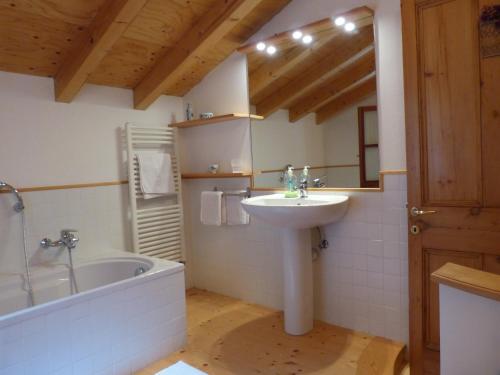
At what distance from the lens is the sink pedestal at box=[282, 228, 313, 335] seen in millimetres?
2508

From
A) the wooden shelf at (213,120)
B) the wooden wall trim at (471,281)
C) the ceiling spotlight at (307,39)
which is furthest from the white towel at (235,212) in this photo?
the wooden wall trim at (471,281)

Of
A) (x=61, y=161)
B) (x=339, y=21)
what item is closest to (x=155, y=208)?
(x=61, y=161)

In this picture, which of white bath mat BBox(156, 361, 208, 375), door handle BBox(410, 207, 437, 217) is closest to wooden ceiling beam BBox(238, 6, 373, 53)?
door handle BBox(410, 207, 437, 217)

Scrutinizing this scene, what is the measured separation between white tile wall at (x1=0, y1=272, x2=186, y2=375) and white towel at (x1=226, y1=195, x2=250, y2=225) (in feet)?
2.50

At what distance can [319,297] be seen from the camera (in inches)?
108

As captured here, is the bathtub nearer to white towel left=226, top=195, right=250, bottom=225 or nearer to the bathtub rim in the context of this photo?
the bathtub rim

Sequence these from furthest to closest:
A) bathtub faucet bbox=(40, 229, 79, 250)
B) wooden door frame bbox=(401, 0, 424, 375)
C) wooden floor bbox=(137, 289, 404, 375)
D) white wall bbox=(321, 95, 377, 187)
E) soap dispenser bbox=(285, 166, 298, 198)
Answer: soap dispenser bbox=(285, 166, 298, 198) < bathtub faucet bbox=(40, 229, 79, 250) < white wall bbox=(321, 95, 377, 187) < wooden floor bbox=(137, 289, 404, 375) < wooden door frame bbox=(401, 0, 424, 375)

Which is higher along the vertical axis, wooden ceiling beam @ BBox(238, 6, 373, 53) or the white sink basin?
wooden ceiling beam @ BBox(238, 6, 373, 53)

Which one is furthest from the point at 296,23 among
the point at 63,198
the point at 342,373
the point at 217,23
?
the point at 342,373

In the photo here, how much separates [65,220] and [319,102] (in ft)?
6.80

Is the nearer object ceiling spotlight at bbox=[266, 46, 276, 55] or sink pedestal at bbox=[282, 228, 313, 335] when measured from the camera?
sink pedestal at bbox=[282, 228, 313, 335]

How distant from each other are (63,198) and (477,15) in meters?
2.80

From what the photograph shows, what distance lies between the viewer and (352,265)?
8.39ft

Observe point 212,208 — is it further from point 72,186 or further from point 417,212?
point 417,212
